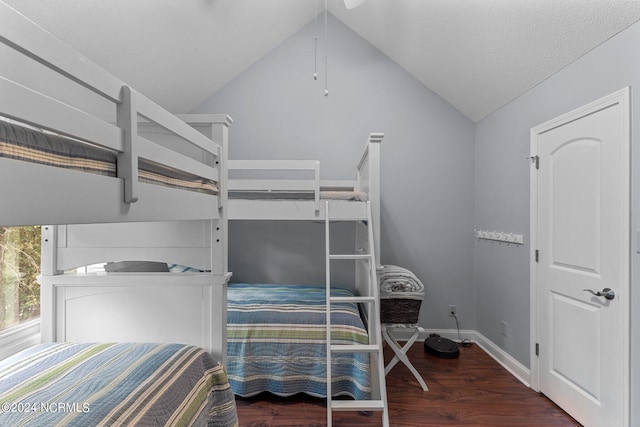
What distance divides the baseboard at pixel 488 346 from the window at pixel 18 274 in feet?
8.67

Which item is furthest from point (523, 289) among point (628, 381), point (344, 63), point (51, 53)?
point (51, 53)

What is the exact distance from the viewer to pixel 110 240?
5.65ft

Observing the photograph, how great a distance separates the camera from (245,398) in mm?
2357

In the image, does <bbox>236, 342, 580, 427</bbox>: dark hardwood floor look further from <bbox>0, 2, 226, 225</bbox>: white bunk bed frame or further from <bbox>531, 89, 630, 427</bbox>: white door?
<bbox>0, 2, 226, 225</bbox>: white bunk bed frame

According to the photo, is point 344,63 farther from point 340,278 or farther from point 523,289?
point 523,289

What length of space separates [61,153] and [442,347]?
322 centimetres

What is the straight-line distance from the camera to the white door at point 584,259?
1811mm

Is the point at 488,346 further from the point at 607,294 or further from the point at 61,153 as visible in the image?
the point at 61,153

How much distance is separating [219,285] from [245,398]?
1.10 meters

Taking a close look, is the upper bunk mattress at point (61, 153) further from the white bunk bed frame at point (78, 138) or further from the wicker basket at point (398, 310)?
the wicker basket at point (398, 310)

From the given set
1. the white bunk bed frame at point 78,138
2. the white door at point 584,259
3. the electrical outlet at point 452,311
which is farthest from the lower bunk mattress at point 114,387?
the electrical outlet at point 452,311

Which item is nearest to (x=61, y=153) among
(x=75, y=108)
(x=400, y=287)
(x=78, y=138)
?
(x=78, y=138)

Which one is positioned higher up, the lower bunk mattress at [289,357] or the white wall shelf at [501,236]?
the white wall shelf at [501,236]

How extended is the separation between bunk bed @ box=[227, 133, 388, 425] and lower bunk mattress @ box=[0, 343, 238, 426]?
69 cm
